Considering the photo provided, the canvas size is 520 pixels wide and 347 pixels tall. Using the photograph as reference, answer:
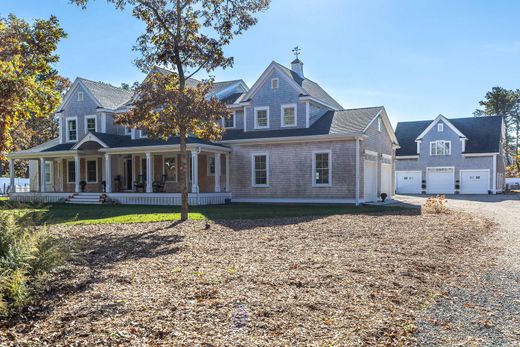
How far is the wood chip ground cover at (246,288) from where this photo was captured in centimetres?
439

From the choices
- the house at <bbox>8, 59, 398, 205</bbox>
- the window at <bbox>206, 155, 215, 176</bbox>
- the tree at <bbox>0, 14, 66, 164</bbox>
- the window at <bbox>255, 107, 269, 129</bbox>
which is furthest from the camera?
the window at <bbox>206, 155, 215, 176</bbox>

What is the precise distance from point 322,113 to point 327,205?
6.25 meters

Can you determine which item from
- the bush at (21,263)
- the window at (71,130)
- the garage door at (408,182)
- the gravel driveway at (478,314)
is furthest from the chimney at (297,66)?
the bush at (21,263)

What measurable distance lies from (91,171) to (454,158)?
2941cm

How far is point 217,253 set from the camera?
343 inches

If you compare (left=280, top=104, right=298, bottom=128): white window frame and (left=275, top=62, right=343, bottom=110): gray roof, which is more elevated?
(left=275, top=62, right=343, bottom=110): gray roof

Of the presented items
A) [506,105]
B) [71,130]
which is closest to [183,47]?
[71,130]

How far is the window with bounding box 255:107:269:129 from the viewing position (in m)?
24.5

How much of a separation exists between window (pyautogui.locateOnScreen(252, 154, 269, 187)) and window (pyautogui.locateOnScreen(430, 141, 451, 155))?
21719mm

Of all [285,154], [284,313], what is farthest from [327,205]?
[284,313]

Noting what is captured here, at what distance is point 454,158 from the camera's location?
38.4 meters

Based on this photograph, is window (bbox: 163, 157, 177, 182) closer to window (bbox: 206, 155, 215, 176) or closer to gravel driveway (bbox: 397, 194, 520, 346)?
window (bbox: 206, 155, 215, 176)

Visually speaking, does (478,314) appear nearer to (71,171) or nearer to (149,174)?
(149,174)

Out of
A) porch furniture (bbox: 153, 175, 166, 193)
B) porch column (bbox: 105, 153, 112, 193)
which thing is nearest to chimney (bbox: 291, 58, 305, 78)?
porch furniture (bbox: 153, 175, 166, 193)
